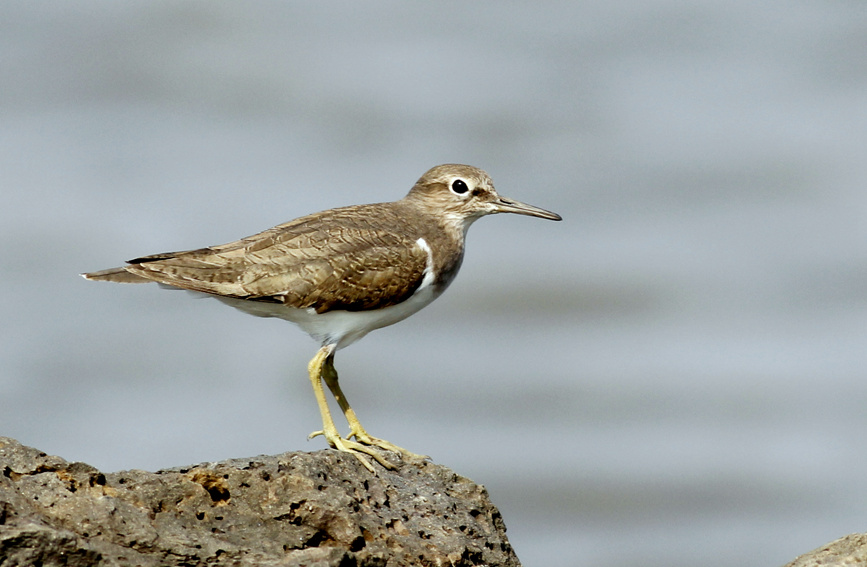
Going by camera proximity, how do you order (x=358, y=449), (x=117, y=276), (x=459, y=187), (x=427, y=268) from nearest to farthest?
(x=358, y=449), (x=117, y=276), (x=427, y=268), (x=459, y=187)

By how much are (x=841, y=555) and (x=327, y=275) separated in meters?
4.64

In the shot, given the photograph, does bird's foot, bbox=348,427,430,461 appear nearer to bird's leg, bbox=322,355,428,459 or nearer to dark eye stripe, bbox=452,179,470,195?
bird's leg, bbox=322,355,428,459

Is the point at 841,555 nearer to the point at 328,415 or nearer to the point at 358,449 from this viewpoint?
the point at 358,449

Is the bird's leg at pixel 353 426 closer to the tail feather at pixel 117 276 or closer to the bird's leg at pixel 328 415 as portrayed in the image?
the bird's leg at pixel 328 415

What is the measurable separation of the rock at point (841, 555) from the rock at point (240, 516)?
181 centimetres

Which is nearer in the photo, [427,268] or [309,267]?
[309,267]

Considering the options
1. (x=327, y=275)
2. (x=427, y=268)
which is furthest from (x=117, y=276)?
(x=427, y=268)

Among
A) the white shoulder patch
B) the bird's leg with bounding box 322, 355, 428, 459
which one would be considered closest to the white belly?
the white shoulder patch

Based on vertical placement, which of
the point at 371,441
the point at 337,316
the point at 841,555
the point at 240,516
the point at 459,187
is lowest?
the point at 841,555

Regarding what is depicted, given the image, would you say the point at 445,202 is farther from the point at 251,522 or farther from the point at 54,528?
the point at 54,528

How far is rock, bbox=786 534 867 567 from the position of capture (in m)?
5.94

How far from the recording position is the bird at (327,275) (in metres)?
8.75

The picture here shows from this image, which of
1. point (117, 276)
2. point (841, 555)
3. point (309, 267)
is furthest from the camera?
point (309, 267)

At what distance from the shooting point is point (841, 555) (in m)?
6.06
